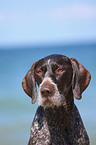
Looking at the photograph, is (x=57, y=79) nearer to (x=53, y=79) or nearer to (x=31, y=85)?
(x=53, y=79)

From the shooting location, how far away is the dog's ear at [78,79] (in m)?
8.03

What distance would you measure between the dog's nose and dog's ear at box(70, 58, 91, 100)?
62cm

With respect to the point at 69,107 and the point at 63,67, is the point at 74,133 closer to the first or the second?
the point at 69,107

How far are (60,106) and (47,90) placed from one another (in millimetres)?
767

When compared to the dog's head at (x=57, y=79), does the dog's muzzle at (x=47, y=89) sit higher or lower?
lower

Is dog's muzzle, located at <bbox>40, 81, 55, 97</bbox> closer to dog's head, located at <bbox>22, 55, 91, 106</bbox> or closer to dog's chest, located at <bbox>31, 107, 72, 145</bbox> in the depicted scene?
dog's head, located at <bbox>22, 55, 91, 106</bbox>

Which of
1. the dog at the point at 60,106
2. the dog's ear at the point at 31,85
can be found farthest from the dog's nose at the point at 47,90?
the dog's ear at the point at 31,85

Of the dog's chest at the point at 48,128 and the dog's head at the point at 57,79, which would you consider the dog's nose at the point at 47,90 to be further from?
the dog's chest at the point at 48,128

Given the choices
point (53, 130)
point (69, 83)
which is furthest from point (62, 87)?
point (53, 130)

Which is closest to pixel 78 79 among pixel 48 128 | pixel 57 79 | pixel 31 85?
pixel 57 79

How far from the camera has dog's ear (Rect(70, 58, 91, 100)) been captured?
8031 mm

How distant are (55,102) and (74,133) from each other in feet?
2.18

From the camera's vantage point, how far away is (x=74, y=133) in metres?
7.95

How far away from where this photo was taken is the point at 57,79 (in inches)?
308
